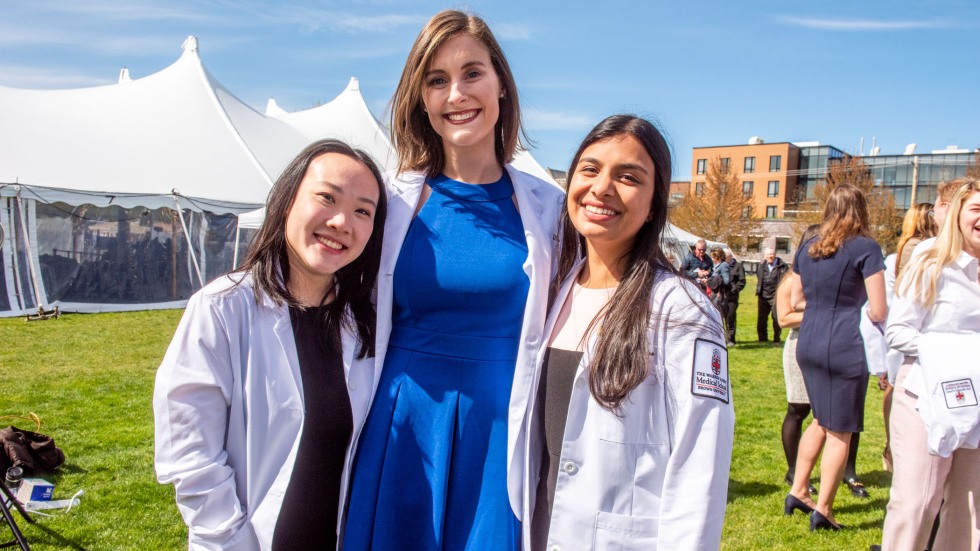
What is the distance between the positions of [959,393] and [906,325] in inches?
16.5

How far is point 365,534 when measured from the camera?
1955mm

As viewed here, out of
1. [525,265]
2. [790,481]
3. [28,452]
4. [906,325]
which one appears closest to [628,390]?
[525,265]

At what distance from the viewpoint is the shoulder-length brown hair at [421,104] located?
227 centimetres

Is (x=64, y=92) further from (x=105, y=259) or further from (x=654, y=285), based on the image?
(x=654, y=285)

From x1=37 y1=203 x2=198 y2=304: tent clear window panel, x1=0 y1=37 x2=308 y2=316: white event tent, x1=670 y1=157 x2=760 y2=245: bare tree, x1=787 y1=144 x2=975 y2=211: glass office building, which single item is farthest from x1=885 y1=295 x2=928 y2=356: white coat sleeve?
x1=787 y1=144 x2=975 y2=211: glass office building

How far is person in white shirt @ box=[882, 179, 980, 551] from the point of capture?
10.2ft

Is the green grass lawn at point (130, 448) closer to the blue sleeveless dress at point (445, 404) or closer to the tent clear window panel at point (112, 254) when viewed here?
the blue sleeveless dress at point (445, 404)

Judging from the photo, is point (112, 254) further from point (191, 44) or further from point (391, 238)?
point (391, 238)

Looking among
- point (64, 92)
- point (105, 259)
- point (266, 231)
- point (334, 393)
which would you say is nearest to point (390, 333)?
point (334, 393)

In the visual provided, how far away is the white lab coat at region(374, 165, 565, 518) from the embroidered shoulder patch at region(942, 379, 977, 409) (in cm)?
196

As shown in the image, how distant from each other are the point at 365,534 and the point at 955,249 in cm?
289

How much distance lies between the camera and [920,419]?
10.1 ft

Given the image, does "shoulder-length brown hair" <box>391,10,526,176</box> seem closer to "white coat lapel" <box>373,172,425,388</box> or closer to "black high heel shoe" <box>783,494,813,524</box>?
"white coat lapel" <box>373,172,425,388</box>

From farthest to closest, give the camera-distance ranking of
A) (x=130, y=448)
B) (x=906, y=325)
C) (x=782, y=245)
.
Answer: (x=782, y=245) → (x=130, y=448) → (x=906, y=325)
